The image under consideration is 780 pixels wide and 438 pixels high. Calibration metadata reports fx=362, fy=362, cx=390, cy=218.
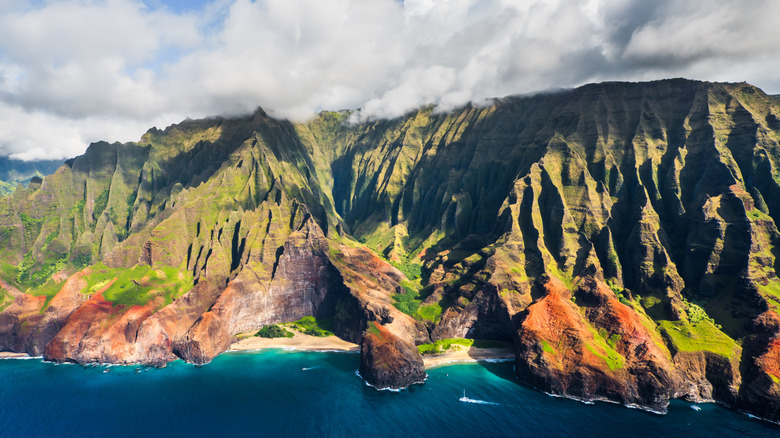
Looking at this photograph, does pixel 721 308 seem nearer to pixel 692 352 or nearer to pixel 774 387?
pixel 692 352

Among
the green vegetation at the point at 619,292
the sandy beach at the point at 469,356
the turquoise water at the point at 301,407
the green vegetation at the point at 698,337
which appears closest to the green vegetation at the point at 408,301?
the sandy beach at the point at 469,356

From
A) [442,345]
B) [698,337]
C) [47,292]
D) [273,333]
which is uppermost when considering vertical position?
[47,292]

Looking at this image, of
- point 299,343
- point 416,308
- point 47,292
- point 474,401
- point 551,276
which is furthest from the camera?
point 416,308

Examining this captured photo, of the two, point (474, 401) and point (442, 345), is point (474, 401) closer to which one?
point (474, 401)

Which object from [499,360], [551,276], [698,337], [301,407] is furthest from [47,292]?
[698,337]

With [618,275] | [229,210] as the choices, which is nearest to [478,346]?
[618,275]

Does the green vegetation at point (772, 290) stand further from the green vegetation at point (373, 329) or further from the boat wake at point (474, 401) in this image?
the green vegetation at point (373, 329)

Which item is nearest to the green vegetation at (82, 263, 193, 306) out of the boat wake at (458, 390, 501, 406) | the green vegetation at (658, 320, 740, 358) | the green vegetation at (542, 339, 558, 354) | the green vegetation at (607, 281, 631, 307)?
the boat wake at (458, 390, 501, 406)
